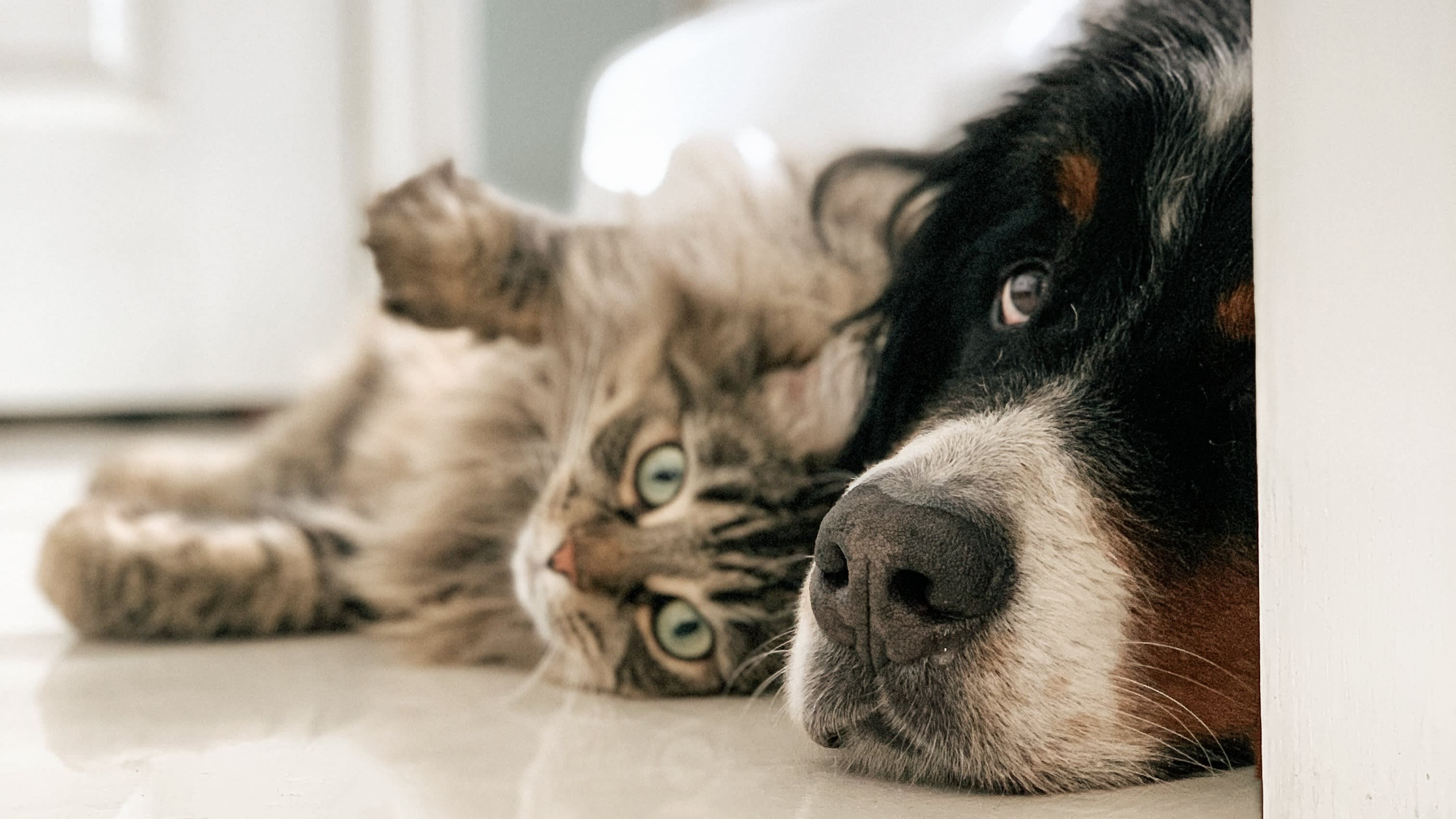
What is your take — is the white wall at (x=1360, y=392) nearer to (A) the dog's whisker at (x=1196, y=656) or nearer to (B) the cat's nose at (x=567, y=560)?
(A) the dog's whisker at (x=1196, y=656)

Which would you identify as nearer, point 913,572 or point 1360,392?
point 1360,392

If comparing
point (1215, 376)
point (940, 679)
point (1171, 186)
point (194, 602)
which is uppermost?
point (1171, 186)

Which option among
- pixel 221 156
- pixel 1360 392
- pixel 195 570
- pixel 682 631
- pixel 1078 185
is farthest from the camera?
pixel 221 156

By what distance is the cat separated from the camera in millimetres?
989

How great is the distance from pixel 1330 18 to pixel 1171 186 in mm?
174

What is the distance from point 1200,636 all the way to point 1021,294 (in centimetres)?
24

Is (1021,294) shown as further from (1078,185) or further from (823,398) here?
(823,398)

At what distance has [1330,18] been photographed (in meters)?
0.54

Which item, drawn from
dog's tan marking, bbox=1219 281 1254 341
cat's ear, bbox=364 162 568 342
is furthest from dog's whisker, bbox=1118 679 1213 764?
cat's ear, bbox=364 162 568 342

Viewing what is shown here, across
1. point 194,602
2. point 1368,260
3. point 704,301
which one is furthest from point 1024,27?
point 194,602

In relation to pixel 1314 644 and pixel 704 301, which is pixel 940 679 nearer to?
pixel 1314 644

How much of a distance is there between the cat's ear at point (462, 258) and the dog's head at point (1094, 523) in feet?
2.02

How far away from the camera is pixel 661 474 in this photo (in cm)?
104

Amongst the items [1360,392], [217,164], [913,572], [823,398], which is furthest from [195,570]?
[217,164]
